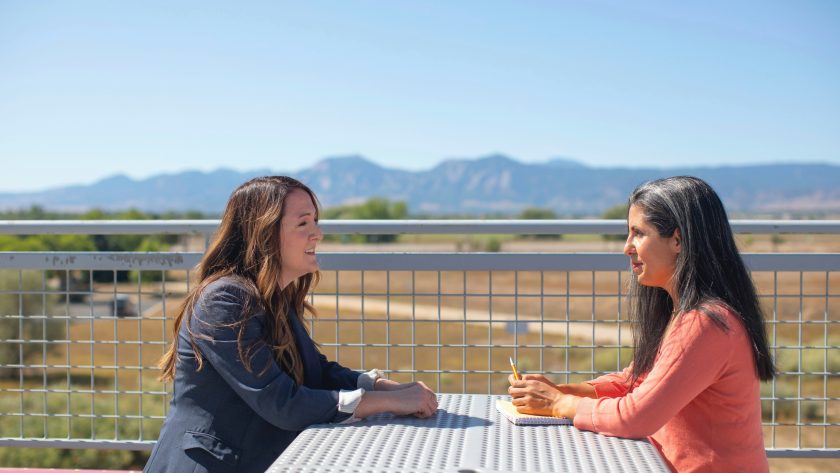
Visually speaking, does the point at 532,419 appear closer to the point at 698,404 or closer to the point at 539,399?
the point at 539,399

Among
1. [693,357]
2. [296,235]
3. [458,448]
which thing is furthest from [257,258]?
[693,357]

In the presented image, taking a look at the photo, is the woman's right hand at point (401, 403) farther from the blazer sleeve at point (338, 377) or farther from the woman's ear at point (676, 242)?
the woman's ear at point (676, 242)

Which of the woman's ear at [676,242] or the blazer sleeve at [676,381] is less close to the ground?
the woman's ear at [676,242]

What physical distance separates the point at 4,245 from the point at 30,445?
30887 mm

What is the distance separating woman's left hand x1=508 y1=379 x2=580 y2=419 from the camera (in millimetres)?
2316

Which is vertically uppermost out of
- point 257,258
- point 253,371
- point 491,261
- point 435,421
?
Answer: point 257,258

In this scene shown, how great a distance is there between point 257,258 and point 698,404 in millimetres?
1316

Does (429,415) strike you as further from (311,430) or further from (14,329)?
(14,329)

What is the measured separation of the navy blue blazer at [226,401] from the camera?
230cm

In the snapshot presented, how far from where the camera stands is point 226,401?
7.81 ft

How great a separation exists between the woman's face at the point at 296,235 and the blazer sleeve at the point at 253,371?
265mm

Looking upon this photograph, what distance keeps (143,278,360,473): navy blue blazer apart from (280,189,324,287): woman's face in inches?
8.7

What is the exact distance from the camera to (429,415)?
2.35 meters

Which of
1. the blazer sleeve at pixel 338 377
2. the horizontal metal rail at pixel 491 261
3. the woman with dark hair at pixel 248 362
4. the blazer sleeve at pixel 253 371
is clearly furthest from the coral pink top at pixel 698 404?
the horizontal metal rail at pixel 491 261
